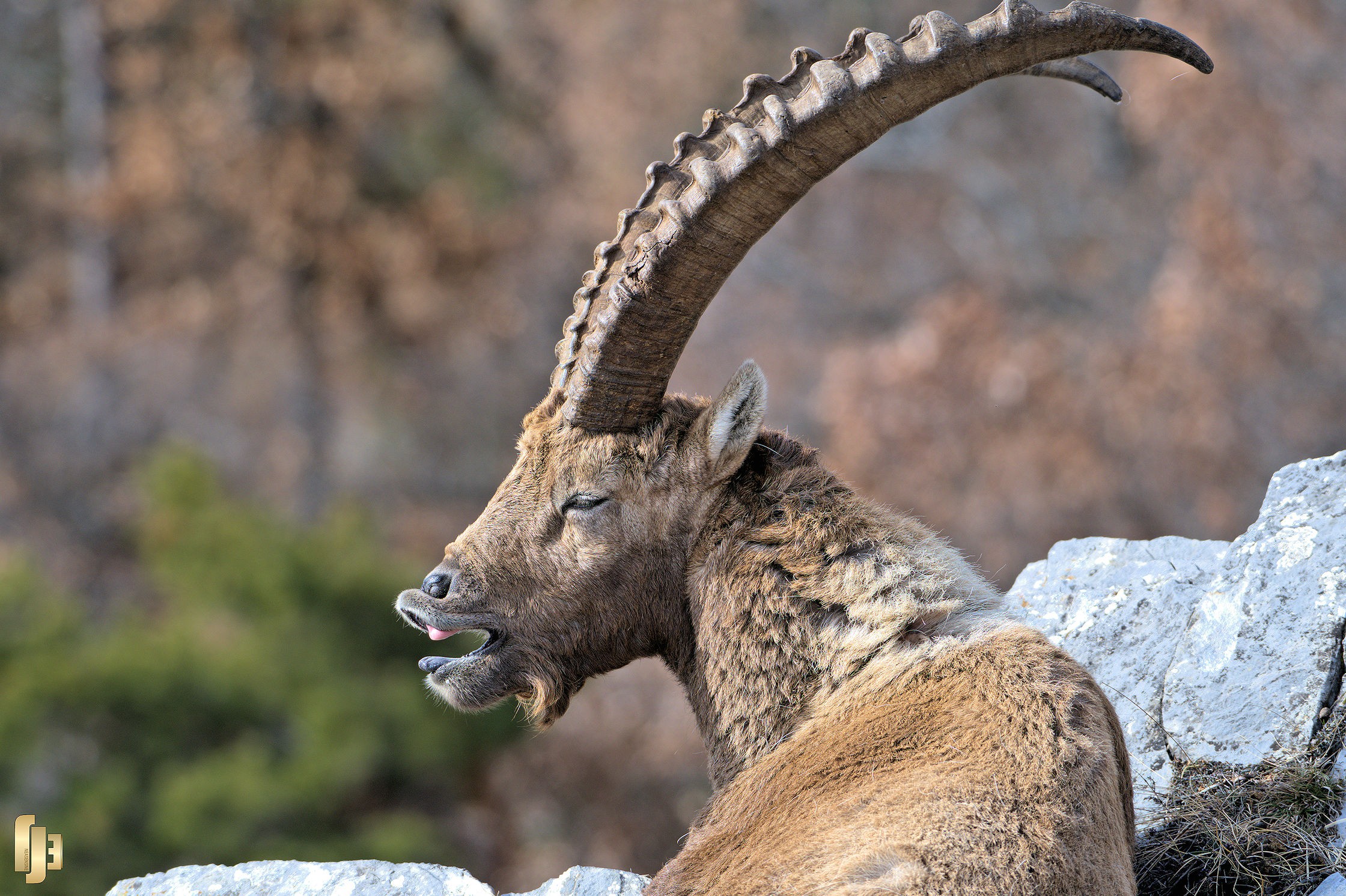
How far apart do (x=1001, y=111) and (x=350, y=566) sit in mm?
14049

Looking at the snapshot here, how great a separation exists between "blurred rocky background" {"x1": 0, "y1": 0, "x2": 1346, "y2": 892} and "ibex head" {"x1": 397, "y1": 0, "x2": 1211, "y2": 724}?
6.80 m

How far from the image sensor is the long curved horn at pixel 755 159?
3.77m

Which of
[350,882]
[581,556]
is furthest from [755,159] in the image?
[350,882]

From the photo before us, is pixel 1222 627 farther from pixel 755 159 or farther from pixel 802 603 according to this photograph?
pixel 755 159

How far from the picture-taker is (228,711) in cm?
1412

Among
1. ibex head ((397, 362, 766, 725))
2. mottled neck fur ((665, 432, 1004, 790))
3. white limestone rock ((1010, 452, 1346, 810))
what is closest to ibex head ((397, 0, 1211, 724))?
ibex head ((397, 362, 766, 725))

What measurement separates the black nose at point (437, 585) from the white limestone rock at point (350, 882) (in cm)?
102

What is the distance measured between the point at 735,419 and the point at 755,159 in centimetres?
83

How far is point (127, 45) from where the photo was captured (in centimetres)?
2759

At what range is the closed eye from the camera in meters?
4.46

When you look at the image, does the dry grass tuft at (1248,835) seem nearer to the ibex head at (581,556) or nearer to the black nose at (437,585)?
the ibex head at (581,556)

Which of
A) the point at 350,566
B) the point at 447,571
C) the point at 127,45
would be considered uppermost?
the point at 127,45

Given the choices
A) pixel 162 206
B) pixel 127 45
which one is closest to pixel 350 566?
pixel 162 206

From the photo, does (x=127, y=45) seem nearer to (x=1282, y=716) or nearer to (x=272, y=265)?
(x=272, y=265)
